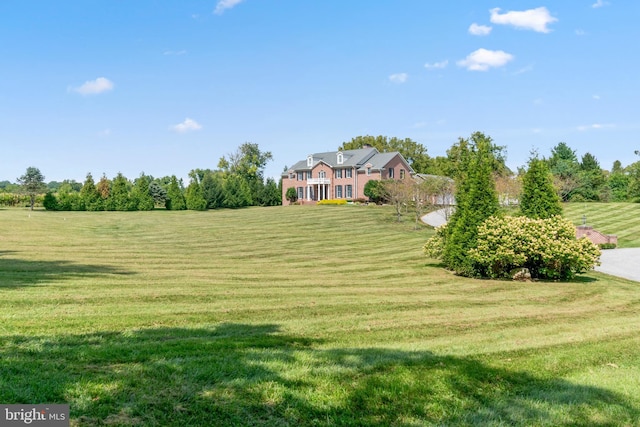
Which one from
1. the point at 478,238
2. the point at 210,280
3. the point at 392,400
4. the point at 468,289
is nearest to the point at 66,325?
the point at 392,400

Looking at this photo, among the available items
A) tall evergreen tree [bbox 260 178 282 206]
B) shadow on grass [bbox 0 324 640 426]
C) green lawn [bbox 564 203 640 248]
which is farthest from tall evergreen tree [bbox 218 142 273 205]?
shadow on grass [bbox 0 324 640 426]

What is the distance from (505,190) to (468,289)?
87.3 ft

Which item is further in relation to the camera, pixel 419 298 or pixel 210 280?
pixel 210 280

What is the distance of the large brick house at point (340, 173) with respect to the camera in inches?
2485

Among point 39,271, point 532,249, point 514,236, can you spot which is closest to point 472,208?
point 514,236

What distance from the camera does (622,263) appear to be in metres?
23.3

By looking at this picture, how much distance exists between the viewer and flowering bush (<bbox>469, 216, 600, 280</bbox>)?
1711 cm

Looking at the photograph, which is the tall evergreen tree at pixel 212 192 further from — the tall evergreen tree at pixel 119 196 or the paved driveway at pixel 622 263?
the paved driveway at pixel 622 263

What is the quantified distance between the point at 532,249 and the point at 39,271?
15.8 m

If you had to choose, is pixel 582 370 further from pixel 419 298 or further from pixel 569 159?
pixel 569 159

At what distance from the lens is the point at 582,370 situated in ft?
20.8

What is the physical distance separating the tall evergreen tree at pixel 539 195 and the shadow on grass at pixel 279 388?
15348 millimetres

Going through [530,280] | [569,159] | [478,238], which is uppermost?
[569,159]

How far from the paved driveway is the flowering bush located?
365 cm
